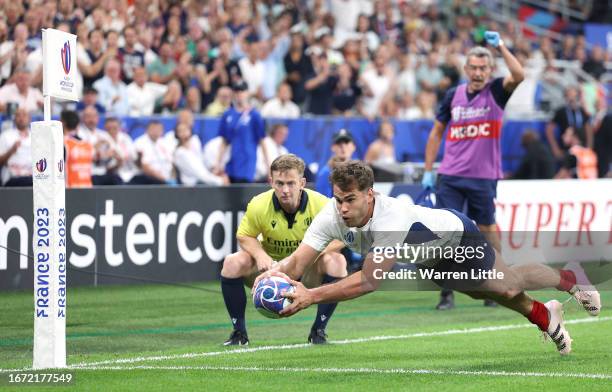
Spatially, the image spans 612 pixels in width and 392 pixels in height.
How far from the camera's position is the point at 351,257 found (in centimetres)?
1664

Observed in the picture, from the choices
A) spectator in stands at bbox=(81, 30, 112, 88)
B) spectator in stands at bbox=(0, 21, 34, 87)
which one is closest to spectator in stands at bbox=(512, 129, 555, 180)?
spectator in stands at bbox=(81, 30, 112, 88)

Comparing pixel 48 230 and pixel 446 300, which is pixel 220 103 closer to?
pixel 446 300

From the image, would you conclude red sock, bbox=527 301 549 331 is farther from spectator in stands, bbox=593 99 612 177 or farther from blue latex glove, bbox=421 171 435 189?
spectator in stands, bbox=593 99 612 177

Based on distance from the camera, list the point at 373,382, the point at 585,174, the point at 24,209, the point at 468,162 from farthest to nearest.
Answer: the point at 585,174 → the point at 24,209 → the point at 468,162 → the point at 373,382

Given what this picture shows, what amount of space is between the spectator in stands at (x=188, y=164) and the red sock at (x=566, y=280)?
9.18 metres

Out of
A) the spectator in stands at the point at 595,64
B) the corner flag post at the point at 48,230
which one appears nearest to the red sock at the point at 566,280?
the corner flag post at the point at 48,230

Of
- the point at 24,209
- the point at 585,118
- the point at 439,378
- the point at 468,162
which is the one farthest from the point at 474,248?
the point at 585,118

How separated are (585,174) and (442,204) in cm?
974

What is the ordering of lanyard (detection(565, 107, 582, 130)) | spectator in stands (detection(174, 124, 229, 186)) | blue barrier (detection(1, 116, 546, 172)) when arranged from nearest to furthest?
spectator in stands (detection(174, 124, 229, 186)), blue barrier (detection(1, 116, 546, 172)), lanyard (detection(565, 107, 582, 130))

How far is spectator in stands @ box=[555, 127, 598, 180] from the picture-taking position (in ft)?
72.3

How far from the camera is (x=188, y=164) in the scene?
1833 centimetres

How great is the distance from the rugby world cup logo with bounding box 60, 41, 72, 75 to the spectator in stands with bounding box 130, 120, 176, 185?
9.22 metres

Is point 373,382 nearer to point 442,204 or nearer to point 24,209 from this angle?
point 442,204

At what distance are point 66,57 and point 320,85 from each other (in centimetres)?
1334
